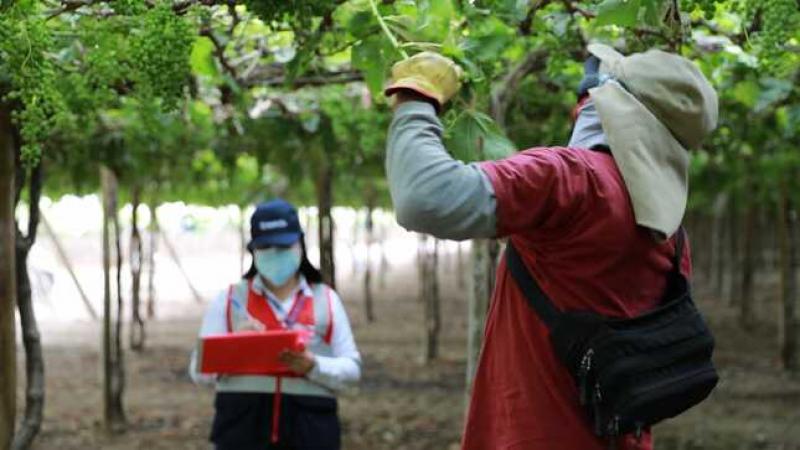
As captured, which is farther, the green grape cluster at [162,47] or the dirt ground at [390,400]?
the dirt ground at [390,400]

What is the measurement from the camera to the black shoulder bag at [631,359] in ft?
7.06

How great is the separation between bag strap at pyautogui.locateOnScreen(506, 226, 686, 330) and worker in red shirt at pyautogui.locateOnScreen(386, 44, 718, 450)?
0.04 feet

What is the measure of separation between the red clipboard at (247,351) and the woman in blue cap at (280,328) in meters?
0.08

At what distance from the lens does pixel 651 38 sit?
10.9 ft

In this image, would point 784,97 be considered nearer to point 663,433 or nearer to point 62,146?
point 663,433

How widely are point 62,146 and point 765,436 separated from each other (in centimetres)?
532

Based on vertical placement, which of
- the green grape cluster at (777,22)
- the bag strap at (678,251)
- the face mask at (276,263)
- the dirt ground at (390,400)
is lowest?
the dirt ground at (390,400)

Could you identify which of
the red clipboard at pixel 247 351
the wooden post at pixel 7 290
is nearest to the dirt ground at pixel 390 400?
the red clipboard at pixel 247 351

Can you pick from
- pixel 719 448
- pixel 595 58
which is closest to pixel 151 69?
pixel 595 58

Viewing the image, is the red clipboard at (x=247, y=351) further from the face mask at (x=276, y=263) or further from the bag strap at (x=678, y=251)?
the bag strap at (x=678, y=251)

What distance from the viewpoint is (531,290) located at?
225cm

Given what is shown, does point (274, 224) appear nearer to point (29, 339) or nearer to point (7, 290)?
point (7, 290)

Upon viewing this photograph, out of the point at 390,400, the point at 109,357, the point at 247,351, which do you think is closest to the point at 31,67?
the point at 247,351

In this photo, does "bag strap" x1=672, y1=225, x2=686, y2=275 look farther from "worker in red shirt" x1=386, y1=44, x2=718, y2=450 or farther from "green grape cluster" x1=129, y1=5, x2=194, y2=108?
"green grape cluster" x1=129, y1=5, x2=194, y2=108
